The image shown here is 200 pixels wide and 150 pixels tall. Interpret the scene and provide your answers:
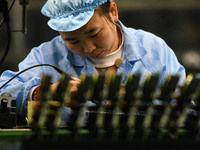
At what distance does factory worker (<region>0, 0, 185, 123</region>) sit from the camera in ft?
3.53

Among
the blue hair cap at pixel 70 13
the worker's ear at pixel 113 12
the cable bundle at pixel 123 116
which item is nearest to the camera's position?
the cable bundle at pixel 123 116

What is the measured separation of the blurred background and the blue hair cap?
2.10 feet

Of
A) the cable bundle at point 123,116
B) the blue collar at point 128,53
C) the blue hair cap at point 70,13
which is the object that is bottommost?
the cable bundle at point 123,116

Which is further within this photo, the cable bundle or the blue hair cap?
the blue hair cap

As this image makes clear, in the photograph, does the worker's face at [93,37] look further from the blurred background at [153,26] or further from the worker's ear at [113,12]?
the blurred background at [153,26]

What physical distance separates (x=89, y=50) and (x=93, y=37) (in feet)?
0.17

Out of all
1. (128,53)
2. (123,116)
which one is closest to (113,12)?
(128,53)

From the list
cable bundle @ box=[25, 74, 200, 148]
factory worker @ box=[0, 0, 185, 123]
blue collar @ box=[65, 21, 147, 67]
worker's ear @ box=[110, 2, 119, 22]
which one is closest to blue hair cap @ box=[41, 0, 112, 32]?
factory worker @ box=[0, 0, 185, 123]

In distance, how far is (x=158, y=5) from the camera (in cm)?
218

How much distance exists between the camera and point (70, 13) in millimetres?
1105

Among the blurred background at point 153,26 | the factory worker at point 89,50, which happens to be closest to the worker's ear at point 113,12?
the factory worker at point 89,50

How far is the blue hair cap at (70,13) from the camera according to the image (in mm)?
1058

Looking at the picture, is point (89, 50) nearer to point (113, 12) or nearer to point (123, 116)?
point (113, 12)

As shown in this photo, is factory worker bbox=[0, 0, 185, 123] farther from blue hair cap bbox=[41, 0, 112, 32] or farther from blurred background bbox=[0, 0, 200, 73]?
blurred background bbox=[0, 0, 200, 73]
